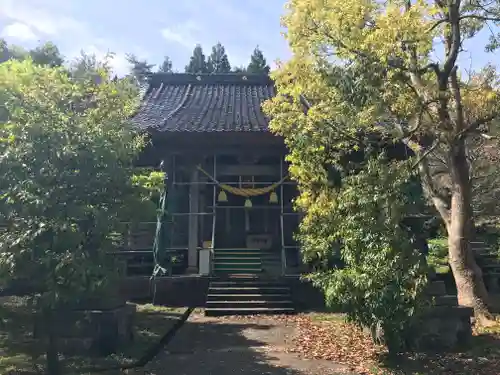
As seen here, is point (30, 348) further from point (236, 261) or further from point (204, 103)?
point (204, 103)

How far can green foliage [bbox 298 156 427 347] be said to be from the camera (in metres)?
7.07

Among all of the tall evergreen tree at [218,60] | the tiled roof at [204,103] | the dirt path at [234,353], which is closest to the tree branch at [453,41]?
the dirt path at [234,353]

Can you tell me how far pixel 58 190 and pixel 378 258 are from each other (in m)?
4.40

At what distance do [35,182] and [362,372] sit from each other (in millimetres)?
5067

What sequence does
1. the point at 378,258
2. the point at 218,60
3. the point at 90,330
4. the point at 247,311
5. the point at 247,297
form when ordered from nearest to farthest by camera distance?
the point at 378,258 < the point at 90,330 < the point at 247,311 < the point at 247,297 < the point at 218,60

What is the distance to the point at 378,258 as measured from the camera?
7137 millimetres

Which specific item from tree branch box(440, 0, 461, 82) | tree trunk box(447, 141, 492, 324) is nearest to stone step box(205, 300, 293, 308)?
tree trunk box(447, 141, 492, 324)

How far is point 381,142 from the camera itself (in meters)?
9.41

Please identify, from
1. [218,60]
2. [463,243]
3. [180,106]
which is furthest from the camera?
[218,60]

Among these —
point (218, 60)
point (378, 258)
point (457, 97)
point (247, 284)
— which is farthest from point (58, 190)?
point (218, 60)

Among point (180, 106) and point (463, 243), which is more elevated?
point (180, 106)

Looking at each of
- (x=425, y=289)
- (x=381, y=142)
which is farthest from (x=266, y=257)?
(x=425, y=289)

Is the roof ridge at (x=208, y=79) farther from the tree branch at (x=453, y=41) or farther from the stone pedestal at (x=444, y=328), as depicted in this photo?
the stone pedestal at (x=444, y=328)

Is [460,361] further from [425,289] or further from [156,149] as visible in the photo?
[156,149]
